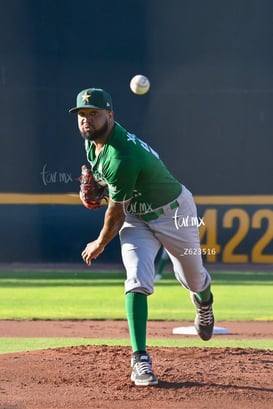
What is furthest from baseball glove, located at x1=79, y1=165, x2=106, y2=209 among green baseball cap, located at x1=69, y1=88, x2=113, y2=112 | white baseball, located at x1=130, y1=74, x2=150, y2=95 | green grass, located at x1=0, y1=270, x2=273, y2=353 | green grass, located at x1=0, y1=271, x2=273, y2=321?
white baseball, located at x1=130, y1=74, x2=150, y2=95

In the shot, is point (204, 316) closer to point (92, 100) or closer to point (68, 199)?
point (92, 100)

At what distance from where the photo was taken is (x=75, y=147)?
50.5ft

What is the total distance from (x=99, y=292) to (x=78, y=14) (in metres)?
5.74

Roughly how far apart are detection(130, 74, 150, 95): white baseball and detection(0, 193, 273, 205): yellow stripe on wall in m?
2.04

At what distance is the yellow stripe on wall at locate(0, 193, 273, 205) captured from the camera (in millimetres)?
15336

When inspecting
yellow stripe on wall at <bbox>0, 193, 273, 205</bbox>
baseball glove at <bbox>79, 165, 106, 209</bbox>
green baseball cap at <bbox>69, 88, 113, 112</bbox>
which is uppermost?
green baseball cap at <bbox>69, 88, 113, 112</bbox>

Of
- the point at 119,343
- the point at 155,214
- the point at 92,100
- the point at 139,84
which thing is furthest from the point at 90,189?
the point at 139,84

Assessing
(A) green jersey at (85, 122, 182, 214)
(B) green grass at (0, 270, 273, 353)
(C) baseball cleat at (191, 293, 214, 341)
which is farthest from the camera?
(B) green grass at (0, 270, 273, 353)

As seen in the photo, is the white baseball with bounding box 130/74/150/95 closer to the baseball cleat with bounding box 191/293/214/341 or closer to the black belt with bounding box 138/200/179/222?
the baseball cleat with bounding box 191/293/214/341

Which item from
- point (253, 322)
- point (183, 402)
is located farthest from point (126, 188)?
point (253, 322)

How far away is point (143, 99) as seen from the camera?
15414mm

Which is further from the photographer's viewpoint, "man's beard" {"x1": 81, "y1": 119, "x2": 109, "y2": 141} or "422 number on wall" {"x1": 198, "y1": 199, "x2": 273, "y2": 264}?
"422 number on wall" {"x1": 198, "y1": 199, "x2": 273, "y2": 264}

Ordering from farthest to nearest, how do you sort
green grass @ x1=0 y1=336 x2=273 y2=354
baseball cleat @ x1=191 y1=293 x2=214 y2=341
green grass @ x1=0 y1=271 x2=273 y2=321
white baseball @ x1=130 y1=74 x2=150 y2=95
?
white baseball @ x1=130 y1=74 x2=150 y2=95 → green grass @ x1=0 y1=271 x2=273 y2=321 → green grass @ x1=0 y1=336 x2=273 y2=354 → baseball cleat @ x1=191 y1=293 x2=214 y2=341

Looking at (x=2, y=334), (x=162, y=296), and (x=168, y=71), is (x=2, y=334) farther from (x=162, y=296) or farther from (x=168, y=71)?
(x=168, y=71)
